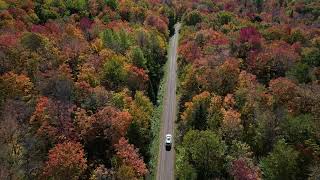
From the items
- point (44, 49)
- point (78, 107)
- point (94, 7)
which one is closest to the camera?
point (78, 107)

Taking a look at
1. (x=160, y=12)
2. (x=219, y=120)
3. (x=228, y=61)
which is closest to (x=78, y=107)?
(x=219, y=120)

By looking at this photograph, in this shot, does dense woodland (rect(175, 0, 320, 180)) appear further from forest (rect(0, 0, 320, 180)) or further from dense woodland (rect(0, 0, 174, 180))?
dense woodland (rect(0, 0, 174, 180))

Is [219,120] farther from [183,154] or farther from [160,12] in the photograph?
[160,12]

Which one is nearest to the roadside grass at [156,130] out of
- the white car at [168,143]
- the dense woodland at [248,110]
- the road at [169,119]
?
the road at [169,119]

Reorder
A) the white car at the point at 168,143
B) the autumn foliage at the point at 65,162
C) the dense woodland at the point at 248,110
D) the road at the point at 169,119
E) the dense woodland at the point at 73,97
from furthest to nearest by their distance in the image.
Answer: the white car at the point at 168,143
the road at the point at 169,119
the dense woodland at the point at 248,110
the dense woodland at the point at 73,97
the autumn foliage at the point at 65,162

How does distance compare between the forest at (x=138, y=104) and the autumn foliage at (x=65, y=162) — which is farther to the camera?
the forest at (x=138, y=104)

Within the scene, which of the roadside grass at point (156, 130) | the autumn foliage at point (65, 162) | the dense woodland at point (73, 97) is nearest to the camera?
the autumn foliage at point (65, 162)

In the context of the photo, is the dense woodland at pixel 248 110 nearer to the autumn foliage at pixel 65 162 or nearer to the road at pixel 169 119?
the road at pixel 169 119

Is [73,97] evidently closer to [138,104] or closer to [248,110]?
[138,104]
